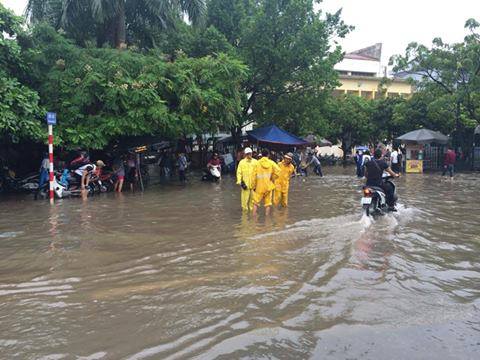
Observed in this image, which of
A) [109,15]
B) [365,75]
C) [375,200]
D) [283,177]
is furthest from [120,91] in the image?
[365,75]

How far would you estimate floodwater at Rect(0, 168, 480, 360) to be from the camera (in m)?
3.88

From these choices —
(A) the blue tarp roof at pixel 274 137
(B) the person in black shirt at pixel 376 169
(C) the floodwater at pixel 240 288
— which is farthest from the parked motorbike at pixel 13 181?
(A) the blue tarp roof at pixel 274 137

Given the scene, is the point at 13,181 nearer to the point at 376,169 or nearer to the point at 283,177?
the point at 283,177

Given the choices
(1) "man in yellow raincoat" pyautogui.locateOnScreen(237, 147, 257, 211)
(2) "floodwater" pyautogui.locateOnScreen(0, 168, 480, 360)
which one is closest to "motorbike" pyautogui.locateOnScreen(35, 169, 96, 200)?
(2) "floodwater" pyautogui.locateOnScreen(0, 168, 480, 360)

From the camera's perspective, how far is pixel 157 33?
68.9 ft

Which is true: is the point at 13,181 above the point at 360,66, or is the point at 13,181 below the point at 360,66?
below

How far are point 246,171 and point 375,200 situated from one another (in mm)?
2845

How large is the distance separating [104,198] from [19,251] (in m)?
7.22

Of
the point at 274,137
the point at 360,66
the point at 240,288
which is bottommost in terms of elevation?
the point at 240,288

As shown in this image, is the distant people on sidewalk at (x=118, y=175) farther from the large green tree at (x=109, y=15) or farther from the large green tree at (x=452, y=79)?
the large green tree at (x=452, y=79)

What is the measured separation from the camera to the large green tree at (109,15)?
658 inches

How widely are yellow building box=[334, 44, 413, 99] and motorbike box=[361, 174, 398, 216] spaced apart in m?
42.2

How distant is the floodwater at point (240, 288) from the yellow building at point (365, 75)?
4481 cm

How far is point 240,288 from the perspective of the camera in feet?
17.3
